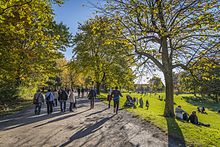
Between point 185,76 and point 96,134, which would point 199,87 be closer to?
point 185,76

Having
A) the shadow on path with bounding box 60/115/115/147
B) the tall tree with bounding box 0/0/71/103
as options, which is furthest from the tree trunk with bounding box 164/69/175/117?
the tall tree with bounding box 0/0/71/103

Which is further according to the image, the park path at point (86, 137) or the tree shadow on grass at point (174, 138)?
the tree shadow on grass at point (174, 138)

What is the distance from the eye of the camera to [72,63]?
41.5m

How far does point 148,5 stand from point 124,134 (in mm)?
7812

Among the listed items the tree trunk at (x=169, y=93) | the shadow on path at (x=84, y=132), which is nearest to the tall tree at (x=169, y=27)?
the tree trunk at (x=169, y=93)

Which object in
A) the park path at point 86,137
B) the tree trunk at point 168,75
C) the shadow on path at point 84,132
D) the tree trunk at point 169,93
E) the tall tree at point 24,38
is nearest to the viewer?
the park path at point 86,137

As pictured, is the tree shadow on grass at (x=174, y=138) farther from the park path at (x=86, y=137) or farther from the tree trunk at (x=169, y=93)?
the tree trunk at (x=169, y=93)

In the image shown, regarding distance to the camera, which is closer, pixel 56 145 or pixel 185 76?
pixel 56 145

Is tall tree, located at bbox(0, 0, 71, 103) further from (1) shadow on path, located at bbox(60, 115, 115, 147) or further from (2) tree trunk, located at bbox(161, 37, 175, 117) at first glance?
(2) tree trunk, located at bbox(161, 37, 175, 117)

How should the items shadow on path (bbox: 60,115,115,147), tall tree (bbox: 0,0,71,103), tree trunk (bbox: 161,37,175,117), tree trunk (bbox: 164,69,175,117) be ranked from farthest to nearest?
1. tree trunk (bbox: 164,69,175,117)
2. tree trunk (bbox: 161,37,175,117)
3. tall tree (bbox: 0,0,71,103)
4. shadow on path (bbox: 60,115,115,147)

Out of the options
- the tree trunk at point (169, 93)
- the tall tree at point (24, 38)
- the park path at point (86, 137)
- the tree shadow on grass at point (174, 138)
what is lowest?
the tree shadow on grass at point (174, 138)

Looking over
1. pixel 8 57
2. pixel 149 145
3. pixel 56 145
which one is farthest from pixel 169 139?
pixel 8 57

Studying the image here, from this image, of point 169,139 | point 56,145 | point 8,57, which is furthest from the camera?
point 8,57

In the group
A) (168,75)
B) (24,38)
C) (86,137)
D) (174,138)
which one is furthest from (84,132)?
(168,75)
